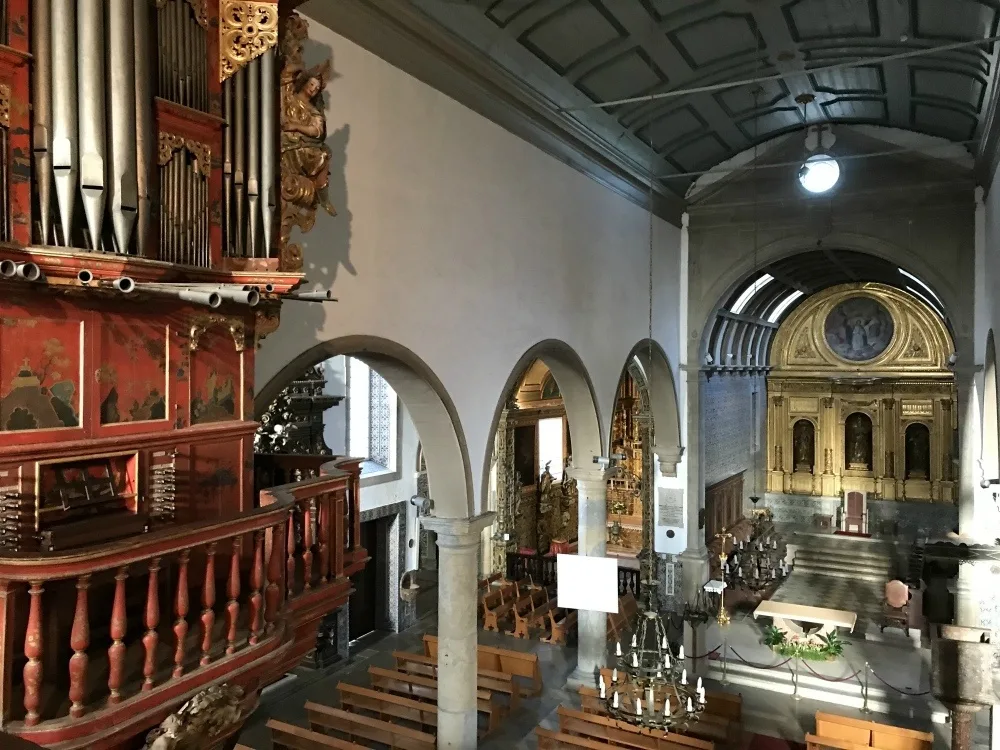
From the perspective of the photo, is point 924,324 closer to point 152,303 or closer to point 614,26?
point 614,26

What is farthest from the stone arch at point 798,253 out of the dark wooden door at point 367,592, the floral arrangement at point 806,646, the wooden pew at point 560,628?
the dark wooden door at point 367,592

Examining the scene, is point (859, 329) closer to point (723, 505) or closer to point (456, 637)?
point (723, 505)

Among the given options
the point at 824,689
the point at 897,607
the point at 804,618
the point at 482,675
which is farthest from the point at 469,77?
the point at 897,607

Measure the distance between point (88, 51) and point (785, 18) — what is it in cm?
892

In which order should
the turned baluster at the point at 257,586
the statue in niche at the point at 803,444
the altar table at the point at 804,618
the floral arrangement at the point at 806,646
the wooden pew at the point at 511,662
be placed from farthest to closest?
the statue in niche at the point at 803,444 → the altar table at the point at 804,618 → the floral arrangement at the point at 806,646 → the wooden pew at the point at 511,662 → the turned baluster at the point at 257,586

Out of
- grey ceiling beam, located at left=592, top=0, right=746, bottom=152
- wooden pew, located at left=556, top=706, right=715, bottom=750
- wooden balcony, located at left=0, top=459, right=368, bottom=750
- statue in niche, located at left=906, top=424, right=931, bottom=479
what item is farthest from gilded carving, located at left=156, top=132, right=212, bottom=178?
statue in niche, located at left=906, top=424, right=931, bottom=479

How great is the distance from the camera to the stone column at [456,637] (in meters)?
9.02

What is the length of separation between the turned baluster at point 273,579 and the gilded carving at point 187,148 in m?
2.16

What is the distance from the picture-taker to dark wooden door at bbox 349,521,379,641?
15234mm

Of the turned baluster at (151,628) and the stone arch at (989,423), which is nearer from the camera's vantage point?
the turned baluster at (151,628)

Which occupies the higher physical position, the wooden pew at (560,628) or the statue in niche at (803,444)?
the statue in niche at (803,444)

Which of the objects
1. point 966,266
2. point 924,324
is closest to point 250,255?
point 966,266

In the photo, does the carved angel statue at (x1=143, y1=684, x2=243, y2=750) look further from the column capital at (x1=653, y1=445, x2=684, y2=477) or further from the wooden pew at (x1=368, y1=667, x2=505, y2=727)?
the column capital at (x1=653, y1=445, x2=684, y2=477)

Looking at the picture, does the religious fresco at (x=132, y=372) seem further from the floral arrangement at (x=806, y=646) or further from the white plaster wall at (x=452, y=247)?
the floral arrangement at (x=806, y=646)
